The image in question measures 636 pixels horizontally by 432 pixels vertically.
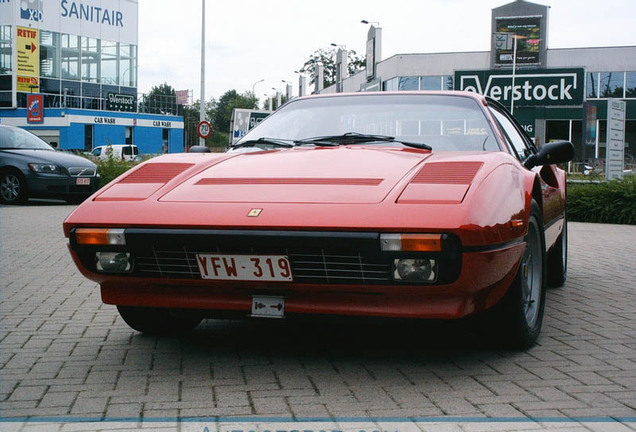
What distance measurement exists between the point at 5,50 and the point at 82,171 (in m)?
35.2

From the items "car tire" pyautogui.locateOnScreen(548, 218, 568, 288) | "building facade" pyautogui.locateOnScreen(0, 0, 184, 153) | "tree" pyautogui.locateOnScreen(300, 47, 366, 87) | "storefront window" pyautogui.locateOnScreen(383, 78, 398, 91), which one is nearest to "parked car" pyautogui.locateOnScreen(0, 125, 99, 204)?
"car tire" pyautogui.locateOnScreen(548, 218, 568, 288)

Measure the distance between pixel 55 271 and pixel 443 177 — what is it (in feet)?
14.5

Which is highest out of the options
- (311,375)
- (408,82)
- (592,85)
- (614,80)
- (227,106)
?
(227,106)

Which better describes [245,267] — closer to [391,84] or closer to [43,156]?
[43,156]

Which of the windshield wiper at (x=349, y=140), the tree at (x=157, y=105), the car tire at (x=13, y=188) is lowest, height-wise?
the car tire at (x=13, y=188)

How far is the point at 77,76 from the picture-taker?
163ft

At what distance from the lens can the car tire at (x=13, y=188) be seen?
14.4 m

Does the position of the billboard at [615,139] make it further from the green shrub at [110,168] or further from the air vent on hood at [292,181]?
the air vent on hood at [292,181]

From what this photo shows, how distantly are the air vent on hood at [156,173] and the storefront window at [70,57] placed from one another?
47.7m

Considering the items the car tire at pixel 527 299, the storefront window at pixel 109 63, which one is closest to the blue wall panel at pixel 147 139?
the storefront window at pixel 109 63

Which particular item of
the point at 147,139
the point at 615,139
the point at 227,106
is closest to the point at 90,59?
the point at 147,139

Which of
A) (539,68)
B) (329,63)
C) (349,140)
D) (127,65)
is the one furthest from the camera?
(329,63)

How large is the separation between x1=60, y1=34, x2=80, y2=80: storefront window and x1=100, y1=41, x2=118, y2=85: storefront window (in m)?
1.88

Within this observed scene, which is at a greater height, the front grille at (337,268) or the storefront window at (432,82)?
the storefront window at (432,82)
